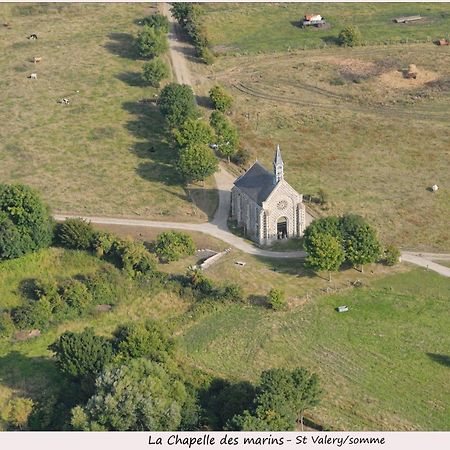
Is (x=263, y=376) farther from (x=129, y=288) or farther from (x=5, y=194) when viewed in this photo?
(x=5, y=194)

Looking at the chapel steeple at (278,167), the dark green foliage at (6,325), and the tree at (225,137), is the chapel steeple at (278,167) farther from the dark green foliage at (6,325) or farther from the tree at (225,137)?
the dark green foliage at (6,325)

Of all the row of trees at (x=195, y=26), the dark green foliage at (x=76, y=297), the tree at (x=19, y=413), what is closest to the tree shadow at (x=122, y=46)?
the row of trees at (x=195, y=26)

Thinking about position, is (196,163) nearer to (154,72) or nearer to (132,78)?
(154,72)

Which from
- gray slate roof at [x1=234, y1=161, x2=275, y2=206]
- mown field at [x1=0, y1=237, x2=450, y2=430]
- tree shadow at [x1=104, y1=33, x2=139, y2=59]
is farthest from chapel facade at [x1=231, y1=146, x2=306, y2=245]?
tree shadow at [x1=104, y1=33, x2=139, y2=59]

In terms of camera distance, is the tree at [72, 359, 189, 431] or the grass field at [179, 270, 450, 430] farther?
the grass field at [179, 270, 450, 430]

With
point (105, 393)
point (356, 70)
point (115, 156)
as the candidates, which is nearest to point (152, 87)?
point (115, 156)

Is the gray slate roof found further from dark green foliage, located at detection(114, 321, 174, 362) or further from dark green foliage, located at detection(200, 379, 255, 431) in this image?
dark green foliage, located at detection(200, 379, 255, 431)
